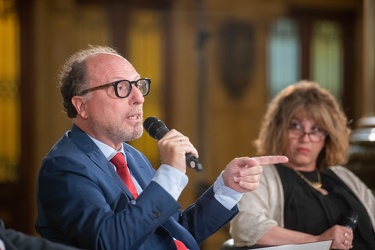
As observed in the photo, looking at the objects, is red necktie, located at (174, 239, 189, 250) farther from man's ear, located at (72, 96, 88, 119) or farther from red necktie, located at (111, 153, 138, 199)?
man's ear, located at (72, 96, 88, 119)

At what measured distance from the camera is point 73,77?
2012mm

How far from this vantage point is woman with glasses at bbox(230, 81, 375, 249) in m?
2.59

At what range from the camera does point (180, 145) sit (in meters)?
1.80

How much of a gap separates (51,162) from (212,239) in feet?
15.0

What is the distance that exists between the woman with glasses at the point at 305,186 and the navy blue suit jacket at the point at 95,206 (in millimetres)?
541

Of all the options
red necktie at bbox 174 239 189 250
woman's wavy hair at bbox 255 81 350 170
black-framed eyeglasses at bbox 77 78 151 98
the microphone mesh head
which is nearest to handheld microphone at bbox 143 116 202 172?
the microphone mesh head

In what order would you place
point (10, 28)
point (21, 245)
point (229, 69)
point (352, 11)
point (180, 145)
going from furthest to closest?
1. point (352, 11)
2. point (229, 69)
3. point (10, 28)
4. point (180, 145)
5. point (21, 245)

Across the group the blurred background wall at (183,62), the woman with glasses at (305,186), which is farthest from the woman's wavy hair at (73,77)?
the blurred background wall at (183,62)

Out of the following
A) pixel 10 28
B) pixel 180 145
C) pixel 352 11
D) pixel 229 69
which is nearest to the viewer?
pixel 180 145

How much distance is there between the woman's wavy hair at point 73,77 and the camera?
78.6 inches

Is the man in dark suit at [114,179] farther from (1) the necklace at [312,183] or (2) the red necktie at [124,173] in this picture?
(1) the necklace at [312,183]

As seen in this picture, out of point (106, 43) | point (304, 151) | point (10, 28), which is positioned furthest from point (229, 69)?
point (304, 151)

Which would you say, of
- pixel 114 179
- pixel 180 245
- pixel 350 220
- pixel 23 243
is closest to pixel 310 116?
pixel 350 220

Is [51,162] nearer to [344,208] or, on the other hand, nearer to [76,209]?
[76,209]
